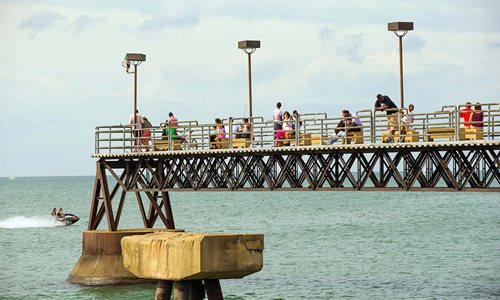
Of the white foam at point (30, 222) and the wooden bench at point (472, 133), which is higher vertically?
the wooden bench at point (472, 133)

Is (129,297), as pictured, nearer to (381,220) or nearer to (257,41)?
(257,41)

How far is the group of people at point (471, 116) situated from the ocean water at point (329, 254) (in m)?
9.59

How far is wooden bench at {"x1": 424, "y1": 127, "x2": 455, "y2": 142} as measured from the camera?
36.4 meters

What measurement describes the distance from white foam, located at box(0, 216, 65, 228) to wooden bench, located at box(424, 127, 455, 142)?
6581 centimetres

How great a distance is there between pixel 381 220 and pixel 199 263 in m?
82.6

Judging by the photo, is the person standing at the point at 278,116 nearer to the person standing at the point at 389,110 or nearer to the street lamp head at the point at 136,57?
the person standing at the point at 389,110

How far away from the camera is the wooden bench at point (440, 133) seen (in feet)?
119

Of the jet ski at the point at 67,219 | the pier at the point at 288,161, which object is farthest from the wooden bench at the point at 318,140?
the jet ski at the point at 67,219

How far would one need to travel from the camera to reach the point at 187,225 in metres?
107

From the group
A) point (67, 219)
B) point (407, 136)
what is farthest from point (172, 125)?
point (67, 219)

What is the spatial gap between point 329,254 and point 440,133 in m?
31.8

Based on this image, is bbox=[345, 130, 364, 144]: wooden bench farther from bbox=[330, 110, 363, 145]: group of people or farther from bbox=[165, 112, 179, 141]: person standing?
bbox=[165, 112, 179, 141]: person standing

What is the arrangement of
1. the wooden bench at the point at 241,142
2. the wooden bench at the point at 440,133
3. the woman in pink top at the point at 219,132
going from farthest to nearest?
the woman in pink top at the point at 219,132 → the wooden bench at the point at 241,142 → the wooden bench at the point at 440,133

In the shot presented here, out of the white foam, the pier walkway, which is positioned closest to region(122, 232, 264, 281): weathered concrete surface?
the pier walkway
